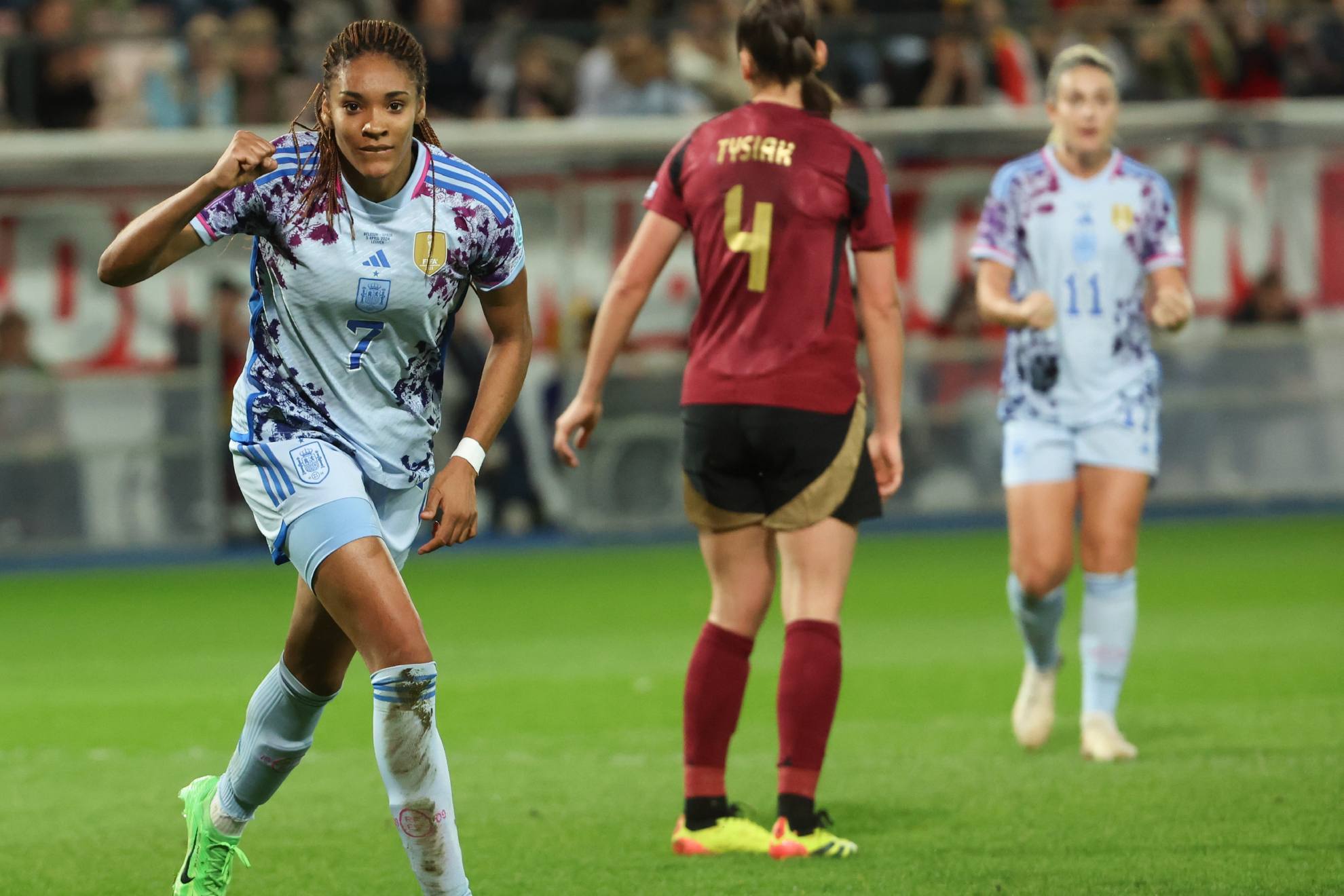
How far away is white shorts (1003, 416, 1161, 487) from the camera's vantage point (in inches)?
275

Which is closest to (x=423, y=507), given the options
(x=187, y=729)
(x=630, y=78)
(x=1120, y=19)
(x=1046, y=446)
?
(x=1046, y=446)

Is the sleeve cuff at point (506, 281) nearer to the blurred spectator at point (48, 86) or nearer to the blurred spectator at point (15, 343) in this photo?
the blurred spectator at point (15, 343)

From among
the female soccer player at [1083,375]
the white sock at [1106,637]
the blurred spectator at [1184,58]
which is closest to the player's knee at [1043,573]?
the female soccer player at [1083,375]

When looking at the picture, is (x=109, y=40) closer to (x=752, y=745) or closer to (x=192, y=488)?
(x=192, y=488)

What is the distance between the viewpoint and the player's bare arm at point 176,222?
4.16m

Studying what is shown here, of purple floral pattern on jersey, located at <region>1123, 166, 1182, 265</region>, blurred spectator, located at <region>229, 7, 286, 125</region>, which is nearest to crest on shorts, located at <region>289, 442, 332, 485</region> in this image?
purple floral pattern on jersey, located at <region>1123, 166, 1182, 265</region>

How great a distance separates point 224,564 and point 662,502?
140 inches

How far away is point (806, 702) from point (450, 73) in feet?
40.5

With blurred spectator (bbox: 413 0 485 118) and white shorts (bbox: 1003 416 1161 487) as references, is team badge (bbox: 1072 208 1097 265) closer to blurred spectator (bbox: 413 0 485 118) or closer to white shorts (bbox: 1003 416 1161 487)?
white shorts (bbox: 1003 416 1161 487)

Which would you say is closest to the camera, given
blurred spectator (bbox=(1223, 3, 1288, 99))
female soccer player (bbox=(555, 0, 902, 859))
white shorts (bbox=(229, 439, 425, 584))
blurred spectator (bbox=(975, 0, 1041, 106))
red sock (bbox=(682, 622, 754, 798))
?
white shorts (bbox=(229, 439, 425, 584))

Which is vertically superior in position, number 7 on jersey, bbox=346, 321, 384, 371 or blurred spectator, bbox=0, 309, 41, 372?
number 7 on jersey, bbox=346, 321, 384, 371

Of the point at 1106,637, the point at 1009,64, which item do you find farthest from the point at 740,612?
the point at 1009,64

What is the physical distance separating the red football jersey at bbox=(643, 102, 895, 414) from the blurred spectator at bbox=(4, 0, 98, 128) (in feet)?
39.4

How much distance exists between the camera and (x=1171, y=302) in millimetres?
6824
